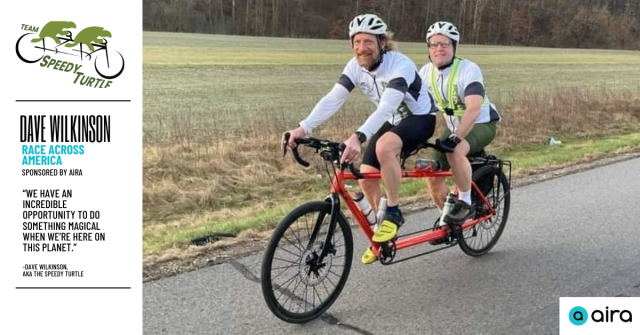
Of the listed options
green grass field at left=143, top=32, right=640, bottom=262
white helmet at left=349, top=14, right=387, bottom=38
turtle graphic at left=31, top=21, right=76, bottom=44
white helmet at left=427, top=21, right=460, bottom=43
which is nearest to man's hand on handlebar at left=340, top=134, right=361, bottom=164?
white helmet at left=349, top=14, right=387, bottom=38

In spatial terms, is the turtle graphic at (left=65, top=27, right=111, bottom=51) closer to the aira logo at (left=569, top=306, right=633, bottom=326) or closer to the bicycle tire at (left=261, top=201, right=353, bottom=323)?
the bicycle tire at (left=261, top=201, right=353, bottom=323)

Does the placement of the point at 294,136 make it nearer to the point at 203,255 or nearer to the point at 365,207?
the point at 365,207

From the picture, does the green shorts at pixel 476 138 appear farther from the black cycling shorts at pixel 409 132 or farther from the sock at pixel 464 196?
the black cycling shorts at pixel 409 132

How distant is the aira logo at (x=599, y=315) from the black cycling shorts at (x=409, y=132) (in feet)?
5.07

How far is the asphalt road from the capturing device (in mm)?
3715

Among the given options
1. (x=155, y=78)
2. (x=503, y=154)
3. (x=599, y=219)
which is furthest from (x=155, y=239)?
(x=155, y=78)

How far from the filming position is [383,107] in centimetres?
387

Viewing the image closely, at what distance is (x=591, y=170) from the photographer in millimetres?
8500

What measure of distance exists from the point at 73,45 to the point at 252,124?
5.85m

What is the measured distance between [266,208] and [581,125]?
1018cm

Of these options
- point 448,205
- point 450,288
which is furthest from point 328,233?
point 448,205

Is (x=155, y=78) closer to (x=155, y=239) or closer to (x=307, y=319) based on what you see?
(x=155, y=239)

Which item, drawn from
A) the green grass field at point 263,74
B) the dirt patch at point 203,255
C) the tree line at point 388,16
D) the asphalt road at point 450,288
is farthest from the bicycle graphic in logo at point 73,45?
the tree line at point 388,16

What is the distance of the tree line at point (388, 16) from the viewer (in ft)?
55.2
